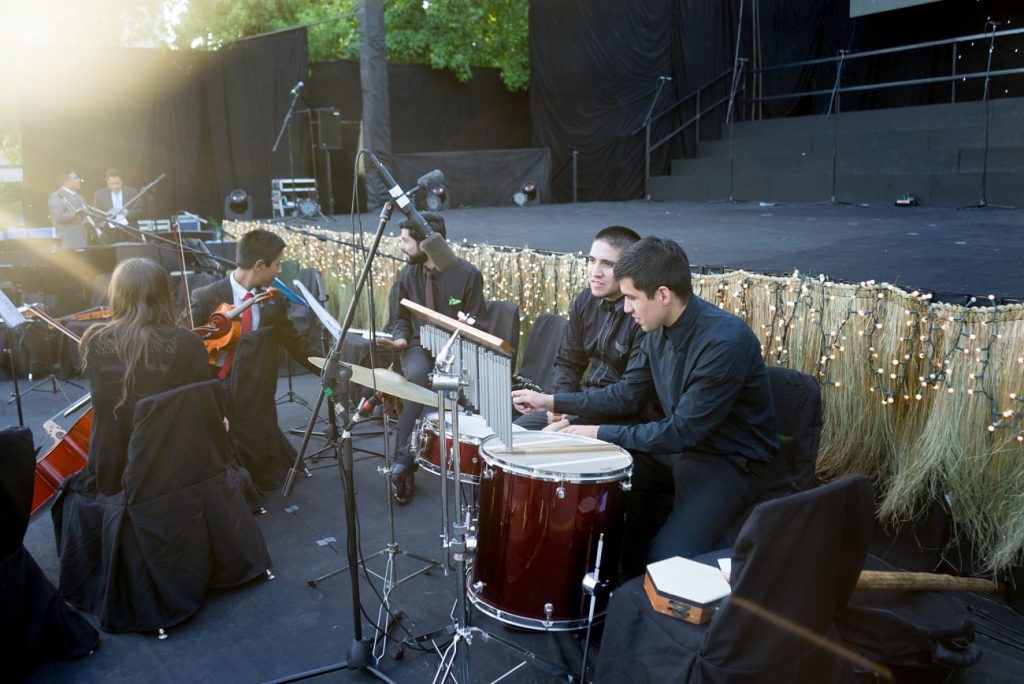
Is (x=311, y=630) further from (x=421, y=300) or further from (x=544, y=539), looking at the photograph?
(x=421, y=300)

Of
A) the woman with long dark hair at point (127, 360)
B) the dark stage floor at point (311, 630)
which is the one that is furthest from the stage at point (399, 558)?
the woman with long dark hair at point (127, 360)

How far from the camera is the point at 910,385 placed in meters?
3.35

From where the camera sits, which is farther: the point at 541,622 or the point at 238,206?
the point at 238,206

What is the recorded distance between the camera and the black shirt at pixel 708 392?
273 centimetres

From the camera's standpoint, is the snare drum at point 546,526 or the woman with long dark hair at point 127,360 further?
the woman with long dark hair at point 127,360

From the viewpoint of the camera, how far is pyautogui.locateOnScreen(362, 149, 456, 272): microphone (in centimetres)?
244

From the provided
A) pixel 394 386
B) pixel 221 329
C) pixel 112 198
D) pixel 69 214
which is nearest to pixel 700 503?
pixel 394 386

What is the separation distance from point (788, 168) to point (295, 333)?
8386 millimetres

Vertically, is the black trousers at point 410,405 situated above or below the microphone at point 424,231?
below

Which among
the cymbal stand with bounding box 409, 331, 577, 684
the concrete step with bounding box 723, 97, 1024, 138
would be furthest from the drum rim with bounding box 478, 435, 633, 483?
the concrete step with bounding box 723, 97, 1024, 138

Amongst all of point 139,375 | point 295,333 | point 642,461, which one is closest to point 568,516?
point 642,461

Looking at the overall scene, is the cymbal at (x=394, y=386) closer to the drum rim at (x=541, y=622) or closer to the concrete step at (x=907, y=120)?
the drum rim at (x=541, y=622)

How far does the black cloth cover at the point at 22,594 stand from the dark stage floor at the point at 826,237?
346cm

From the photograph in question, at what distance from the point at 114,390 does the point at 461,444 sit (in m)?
1.42
